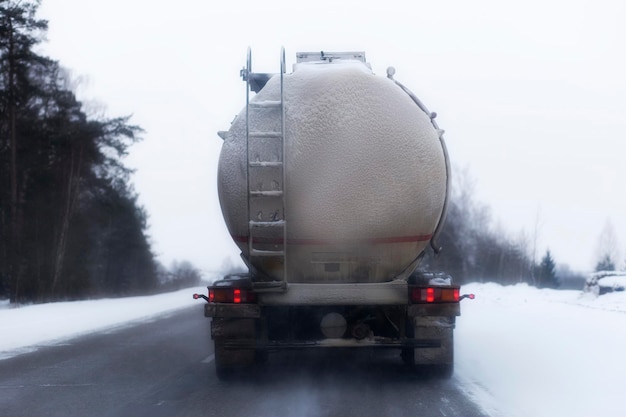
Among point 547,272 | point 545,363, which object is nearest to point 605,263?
point 547,272

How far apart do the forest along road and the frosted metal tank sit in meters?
1.41

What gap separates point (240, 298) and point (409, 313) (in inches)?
80.8

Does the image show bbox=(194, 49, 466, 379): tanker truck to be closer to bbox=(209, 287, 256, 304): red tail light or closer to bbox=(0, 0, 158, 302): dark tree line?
→ bbox=(209, 287, 256, 304): red tail light

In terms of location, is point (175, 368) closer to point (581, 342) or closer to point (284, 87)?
point (284, 87)

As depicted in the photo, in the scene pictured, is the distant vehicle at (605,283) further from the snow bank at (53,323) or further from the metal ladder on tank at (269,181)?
the metal ladder on tank at (269,181)

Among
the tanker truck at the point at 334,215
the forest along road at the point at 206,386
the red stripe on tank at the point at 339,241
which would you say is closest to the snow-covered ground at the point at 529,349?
the forest along road at the point at 206,386

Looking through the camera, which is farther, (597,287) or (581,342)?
(597,287)

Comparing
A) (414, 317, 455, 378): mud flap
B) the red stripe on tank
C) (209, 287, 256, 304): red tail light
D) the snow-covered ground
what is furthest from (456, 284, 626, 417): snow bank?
(209, 287, 256, 304): red tail light

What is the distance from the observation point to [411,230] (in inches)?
410

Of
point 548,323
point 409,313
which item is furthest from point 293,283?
point 548,323

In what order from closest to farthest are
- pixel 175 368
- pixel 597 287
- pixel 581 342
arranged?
pixel 175 368 → pixel 581 342 → pixel 597 287

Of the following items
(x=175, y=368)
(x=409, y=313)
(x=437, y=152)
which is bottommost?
(x=175, y=368)

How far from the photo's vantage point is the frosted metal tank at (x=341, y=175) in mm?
10023

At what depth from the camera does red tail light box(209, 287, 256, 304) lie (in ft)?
34.9
